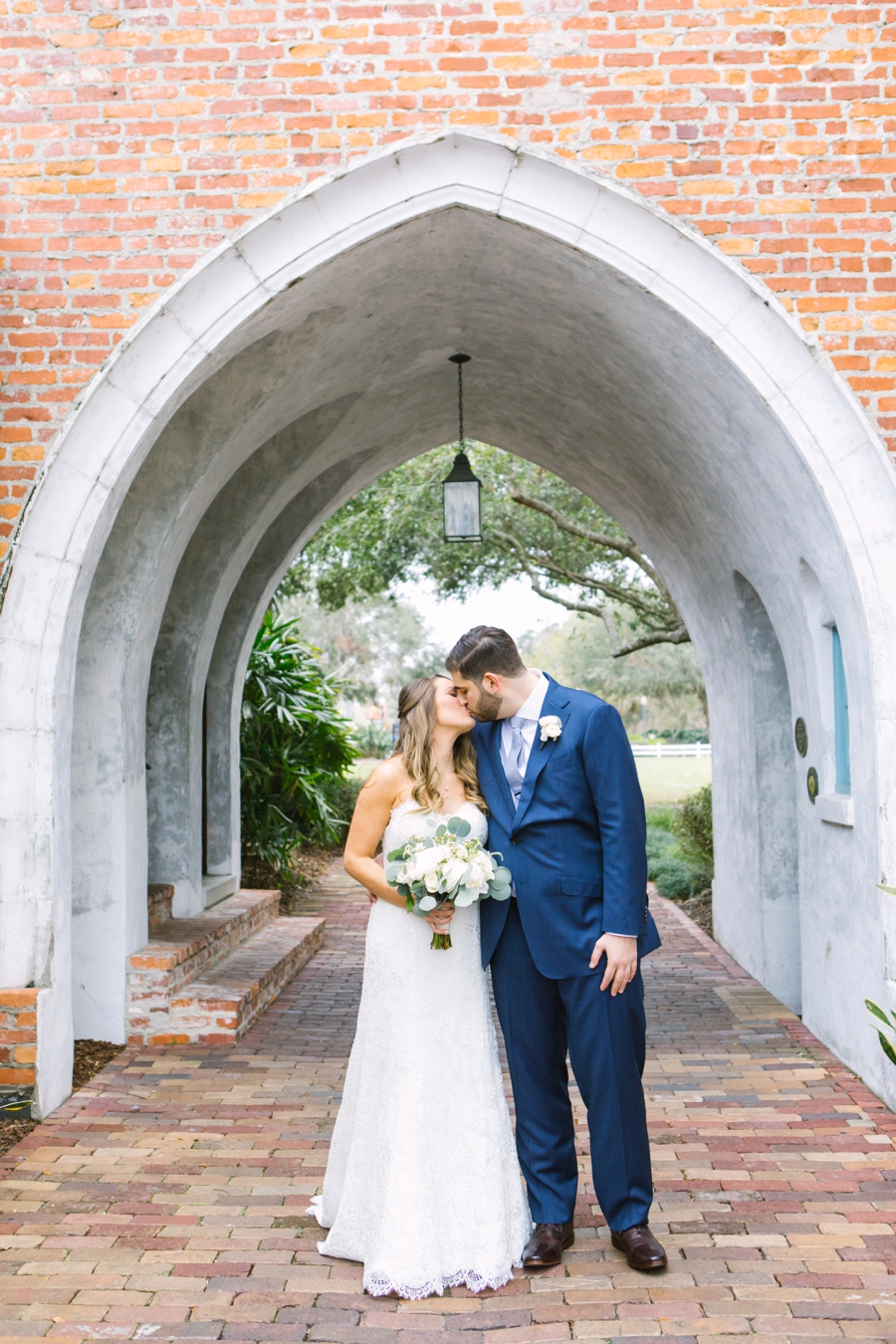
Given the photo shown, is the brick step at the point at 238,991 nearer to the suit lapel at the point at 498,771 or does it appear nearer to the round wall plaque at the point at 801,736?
the suit lapel at the point at 498,771

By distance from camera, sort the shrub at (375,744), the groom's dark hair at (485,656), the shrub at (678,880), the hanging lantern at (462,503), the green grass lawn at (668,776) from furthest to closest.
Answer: the shrub at (375,744) < the green grass lawn at (668,776) < the shrub at (678,880) < the hanging lantern at (462,503) < the groom's dark hair at (485,656)

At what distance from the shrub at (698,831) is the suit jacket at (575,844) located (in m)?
9.26

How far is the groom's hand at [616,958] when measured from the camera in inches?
142

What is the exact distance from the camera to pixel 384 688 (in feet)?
184

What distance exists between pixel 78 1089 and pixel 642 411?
493cm

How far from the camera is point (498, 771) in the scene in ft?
12.8

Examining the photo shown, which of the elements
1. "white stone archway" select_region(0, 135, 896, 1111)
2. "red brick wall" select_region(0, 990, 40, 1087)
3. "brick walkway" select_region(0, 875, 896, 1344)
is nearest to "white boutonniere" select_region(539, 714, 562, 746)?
"brick walkway" select_region(0, 875, 896, 1344)

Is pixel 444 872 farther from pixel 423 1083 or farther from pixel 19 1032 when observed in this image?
pixel 19 1032

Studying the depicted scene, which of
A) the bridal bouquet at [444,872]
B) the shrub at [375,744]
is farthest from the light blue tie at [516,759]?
the shrub at [375,744]

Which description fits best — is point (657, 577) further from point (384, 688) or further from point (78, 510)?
point (384, 688)

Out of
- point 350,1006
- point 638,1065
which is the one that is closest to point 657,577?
point 350,1006

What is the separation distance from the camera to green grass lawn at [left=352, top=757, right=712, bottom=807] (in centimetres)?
2722

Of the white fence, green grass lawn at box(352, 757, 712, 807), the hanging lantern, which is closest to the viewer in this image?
the hanging lantern

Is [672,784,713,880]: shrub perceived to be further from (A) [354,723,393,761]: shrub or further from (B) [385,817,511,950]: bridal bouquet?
(A) [354,723,393,761]: shrub
